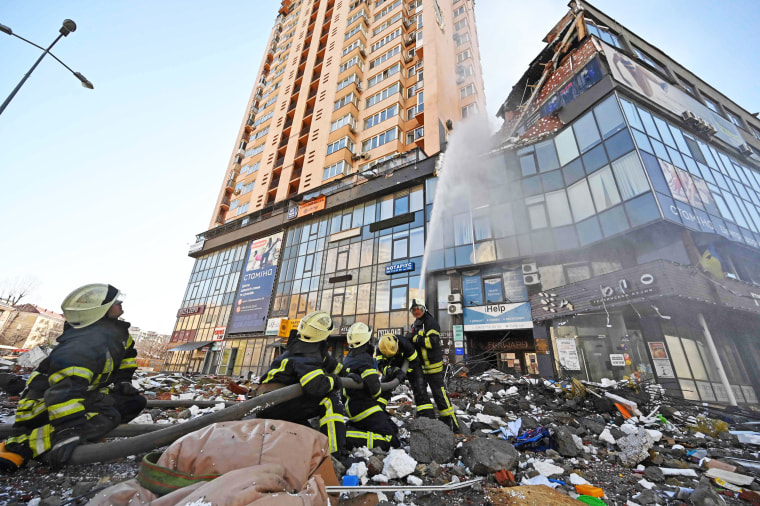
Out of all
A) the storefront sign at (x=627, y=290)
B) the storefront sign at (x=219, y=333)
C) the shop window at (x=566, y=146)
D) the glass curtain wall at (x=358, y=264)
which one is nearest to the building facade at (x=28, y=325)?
the storefront sign at (x=219, y=333)

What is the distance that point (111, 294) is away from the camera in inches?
115

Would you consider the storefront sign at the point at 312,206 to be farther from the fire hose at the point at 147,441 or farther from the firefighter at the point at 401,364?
the fire hose at the point at 147,441

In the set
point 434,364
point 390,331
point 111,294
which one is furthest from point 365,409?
point 390,331

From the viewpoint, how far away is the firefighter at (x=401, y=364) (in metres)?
4.84

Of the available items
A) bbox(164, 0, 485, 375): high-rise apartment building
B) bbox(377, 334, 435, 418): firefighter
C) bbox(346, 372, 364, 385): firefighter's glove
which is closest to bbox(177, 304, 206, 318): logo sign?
bbox(164, 0, 485, 375): high-rise apartment building

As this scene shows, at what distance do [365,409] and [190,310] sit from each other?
28678 millimetres

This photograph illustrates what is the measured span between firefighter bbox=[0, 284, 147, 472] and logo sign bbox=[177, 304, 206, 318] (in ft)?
87.4

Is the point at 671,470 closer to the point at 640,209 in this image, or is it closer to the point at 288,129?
the point at 640,209

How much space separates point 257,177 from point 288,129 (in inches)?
237

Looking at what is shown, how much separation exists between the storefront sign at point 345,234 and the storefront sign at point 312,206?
8.82 ft

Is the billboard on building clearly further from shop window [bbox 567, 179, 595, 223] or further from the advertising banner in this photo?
the advertising banner

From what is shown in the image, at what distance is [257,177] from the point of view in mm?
29141

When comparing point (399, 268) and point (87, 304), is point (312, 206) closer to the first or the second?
point (399, 268)

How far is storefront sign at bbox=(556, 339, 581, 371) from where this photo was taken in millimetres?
10781
